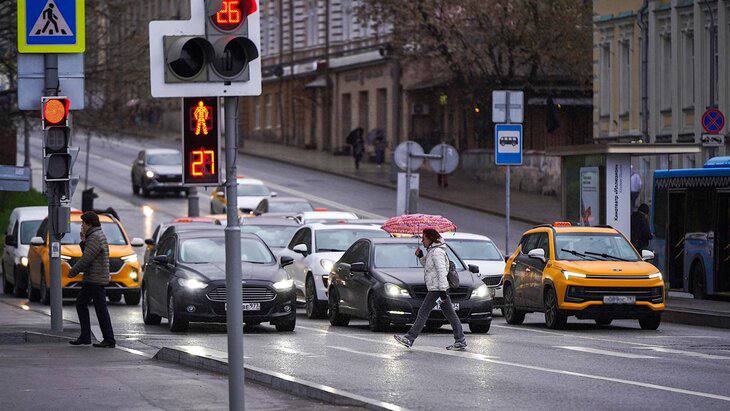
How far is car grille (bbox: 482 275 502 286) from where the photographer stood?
28.6m

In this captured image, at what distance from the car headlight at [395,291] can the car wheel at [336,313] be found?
74.0 inches

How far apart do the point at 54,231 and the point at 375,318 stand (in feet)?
15.6

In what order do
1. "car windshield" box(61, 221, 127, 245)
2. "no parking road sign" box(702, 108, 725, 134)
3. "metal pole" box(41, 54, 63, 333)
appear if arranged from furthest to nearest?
"car windshield" box(61, 221, 127, 245), "no parking road sign" box(702, 108, 725, 134), "metal pole" box(41, 54, 63, 333)

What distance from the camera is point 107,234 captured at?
3259 cm

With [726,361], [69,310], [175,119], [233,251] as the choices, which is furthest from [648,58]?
[175,119]

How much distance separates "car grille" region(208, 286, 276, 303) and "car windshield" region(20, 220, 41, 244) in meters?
12.1

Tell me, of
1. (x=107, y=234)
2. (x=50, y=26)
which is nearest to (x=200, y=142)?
(x=50, y=26)

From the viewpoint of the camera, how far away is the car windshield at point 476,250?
29.2 meters

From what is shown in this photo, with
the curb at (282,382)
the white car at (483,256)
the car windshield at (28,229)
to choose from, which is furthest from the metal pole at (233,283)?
the car windshield at (28,229)

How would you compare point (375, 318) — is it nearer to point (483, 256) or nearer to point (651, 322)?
point (651, 322)

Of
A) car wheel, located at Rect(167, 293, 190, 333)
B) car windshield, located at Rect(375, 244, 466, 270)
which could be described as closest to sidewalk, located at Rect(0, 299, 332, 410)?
car wheel, located at Rect(167, 293, 190, 333)

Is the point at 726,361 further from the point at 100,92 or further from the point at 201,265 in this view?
the point at 100,92

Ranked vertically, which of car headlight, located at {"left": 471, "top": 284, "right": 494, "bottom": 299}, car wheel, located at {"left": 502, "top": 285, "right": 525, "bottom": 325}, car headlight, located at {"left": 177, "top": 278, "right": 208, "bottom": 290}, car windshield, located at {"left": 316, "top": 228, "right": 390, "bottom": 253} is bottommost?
car wheel, located at {"left": 502, "top": 285, "right": 525, "bottom": 325}

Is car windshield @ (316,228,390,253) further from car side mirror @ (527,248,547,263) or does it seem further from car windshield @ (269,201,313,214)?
car windshield @ (269,201,313,214)
